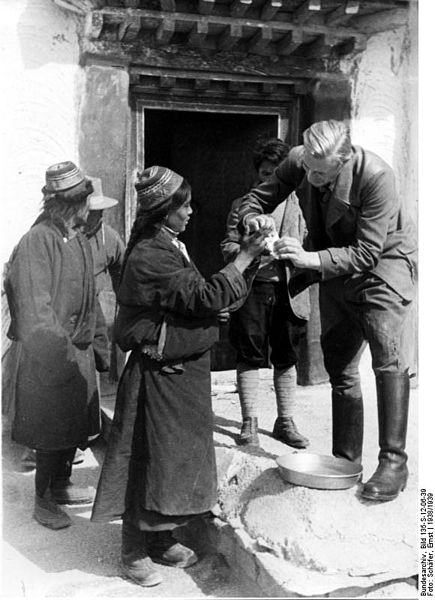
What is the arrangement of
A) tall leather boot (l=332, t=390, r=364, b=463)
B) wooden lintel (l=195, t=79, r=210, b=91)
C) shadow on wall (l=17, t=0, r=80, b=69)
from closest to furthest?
tall leather boot (l=332, t=390, r=364, b=463) → shadow on wall (l=17, t=0, r=80, b=69) → wooden lintel (l=195, t=79, r=210, b=91)

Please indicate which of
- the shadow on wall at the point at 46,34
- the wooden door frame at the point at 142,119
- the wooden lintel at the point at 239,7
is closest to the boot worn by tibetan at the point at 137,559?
the wooden door frame at the point at 142,119

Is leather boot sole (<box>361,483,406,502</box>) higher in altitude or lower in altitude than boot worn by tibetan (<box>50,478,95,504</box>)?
higher

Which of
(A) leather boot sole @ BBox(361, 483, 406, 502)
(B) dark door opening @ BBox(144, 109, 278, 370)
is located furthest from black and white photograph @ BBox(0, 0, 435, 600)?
(B) dark door opening @ BBox(144, 109, 278, 370)

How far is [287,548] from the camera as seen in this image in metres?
3.57

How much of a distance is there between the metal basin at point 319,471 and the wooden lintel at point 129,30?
3.41m

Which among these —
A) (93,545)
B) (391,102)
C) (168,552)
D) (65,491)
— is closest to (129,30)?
(391,102)

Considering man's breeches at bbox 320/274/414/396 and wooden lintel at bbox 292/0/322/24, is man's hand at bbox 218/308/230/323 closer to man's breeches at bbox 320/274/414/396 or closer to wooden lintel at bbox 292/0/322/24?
man's breeches at bbox 320/274/414/396

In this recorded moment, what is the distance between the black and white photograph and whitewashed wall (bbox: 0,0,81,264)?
2 cm

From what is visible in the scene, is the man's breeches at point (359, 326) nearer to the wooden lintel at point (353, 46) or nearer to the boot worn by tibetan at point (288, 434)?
the boot worn by tibetan at point (288, 434)

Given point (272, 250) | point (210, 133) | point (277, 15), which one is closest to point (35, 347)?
point (272, 250)

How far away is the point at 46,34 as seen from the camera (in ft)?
18.6

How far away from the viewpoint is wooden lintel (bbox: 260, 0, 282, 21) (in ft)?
18.4

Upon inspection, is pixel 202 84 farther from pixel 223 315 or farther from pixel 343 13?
pixel 223 315

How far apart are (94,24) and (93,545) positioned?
3652 millimetres
